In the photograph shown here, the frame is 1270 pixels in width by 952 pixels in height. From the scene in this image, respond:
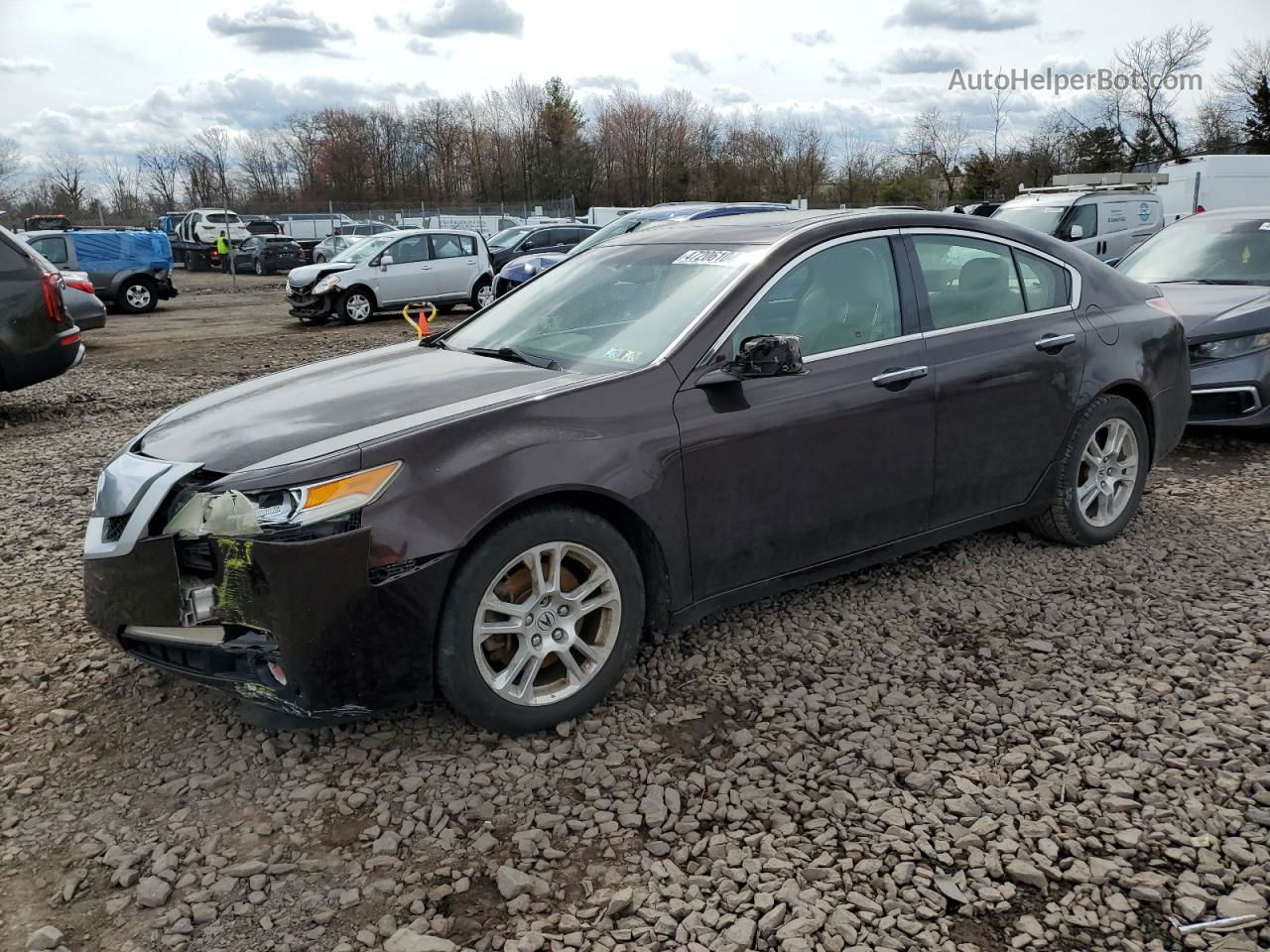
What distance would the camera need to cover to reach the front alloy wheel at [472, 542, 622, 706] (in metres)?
3.15

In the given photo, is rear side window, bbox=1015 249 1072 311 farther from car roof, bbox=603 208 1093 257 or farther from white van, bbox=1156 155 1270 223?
white van, bbox=1156 155 1270 223

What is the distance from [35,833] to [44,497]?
412cm

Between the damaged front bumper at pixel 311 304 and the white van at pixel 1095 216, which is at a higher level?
the white van at pixel 1095 216

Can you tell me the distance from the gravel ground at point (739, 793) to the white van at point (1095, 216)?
36.4 ft

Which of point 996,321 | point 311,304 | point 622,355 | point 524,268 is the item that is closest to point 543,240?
point 524,268

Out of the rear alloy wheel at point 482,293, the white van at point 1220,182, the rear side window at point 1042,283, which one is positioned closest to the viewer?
the rear side window at point 1042,283

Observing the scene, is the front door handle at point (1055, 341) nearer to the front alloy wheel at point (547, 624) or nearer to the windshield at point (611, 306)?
the windshield at point (611, 306)

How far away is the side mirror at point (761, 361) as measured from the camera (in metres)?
3.43

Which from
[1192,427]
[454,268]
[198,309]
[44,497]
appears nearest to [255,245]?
[198,309]

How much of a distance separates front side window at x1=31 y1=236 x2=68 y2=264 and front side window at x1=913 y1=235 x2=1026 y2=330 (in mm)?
18268

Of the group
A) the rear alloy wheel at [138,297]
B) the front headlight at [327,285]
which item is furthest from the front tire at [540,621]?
the rear alloy wheel at [138,297]

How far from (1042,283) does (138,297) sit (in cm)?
2074

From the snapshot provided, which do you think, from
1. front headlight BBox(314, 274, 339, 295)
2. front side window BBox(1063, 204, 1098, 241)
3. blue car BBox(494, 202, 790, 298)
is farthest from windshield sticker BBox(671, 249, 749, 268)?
front headlight BBox(314, 274, 339, 295)

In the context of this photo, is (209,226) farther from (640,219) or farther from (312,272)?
(640,219)
